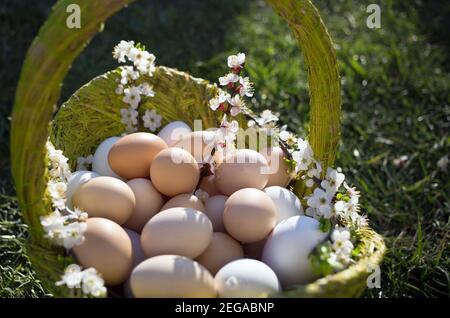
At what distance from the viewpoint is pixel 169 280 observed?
3.88 ft

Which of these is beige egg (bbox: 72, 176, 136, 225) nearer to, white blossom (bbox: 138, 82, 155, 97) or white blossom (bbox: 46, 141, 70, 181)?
white blossom (bbox: 46, 141, 70, 181)

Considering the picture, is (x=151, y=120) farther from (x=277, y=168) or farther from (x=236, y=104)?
(x=277, y=168)

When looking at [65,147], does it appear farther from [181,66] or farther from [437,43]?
[437,43]

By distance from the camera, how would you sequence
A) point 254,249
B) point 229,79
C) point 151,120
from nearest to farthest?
point 254,249
point 229,79
point 151,120

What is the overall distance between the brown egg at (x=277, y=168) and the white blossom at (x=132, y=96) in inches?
15.3

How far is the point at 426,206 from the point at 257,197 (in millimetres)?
904

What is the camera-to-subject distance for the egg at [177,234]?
128cm

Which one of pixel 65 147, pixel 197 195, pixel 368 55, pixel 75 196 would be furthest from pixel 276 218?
pixel 368 55

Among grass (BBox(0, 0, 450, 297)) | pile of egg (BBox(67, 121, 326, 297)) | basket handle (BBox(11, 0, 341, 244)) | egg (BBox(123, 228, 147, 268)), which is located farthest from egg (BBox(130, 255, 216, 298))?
grass (BBox(0, 0, 450, 297))

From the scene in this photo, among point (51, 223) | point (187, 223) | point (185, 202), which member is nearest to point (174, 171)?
point (185, 202)

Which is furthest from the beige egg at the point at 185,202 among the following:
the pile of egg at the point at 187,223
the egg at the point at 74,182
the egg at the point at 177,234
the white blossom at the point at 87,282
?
the white blossom at the point at 87,282

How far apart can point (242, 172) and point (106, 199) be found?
33 cm

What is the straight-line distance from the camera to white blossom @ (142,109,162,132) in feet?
5.79

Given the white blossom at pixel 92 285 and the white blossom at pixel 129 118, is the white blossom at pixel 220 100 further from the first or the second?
the white blossom at pixel 92 285
